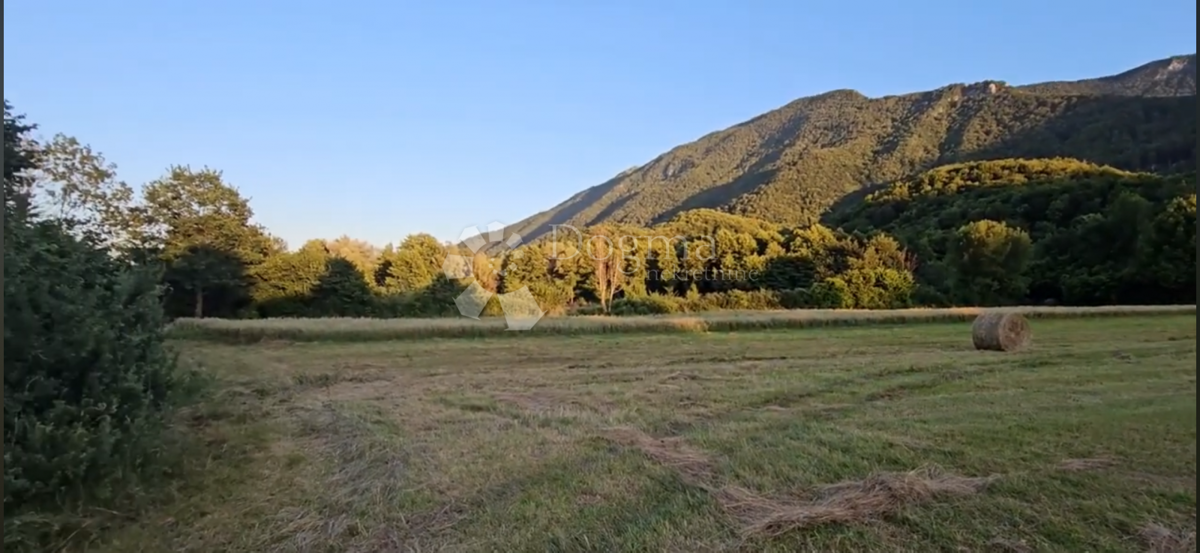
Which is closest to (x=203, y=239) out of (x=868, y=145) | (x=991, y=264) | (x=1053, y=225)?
(x=991, y=264)

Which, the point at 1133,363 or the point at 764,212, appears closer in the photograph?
the point at 1133,363

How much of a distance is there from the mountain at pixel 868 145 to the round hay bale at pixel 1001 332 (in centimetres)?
1963

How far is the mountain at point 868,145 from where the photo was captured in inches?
1200

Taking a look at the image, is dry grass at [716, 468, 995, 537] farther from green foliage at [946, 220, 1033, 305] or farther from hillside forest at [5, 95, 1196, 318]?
green foliage at [946, 220, 1033, 305]

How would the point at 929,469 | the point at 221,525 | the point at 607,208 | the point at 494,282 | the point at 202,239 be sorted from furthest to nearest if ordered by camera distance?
the point at 607,208
the point at 494,282
the point at 202,239
the point at 929,469
the point at 221,525

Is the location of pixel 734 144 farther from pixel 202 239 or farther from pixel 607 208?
pixel 202 239

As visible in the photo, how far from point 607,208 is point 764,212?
11.5 metres

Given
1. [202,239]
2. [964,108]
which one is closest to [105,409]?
[202,239]

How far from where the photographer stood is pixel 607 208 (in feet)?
147

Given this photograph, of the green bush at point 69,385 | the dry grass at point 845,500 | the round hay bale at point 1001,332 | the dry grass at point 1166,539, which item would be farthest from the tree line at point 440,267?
the round hay bale at point 1001,332

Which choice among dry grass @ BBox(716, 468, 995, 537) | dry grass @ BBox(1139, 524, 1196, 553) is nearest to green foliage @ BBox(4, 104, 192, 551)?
dry grass @ BBox(716, 468, 995, 537)

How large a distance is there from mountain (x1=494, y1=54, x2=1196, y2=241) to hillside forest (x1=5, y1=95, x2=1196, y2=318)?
2.08ft

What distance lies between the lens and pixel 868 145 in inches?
1706

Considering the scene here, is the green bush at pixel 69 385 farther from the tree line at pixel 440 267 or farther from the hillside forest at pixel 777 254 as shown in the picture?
the hillside forest at pixel 777 254
